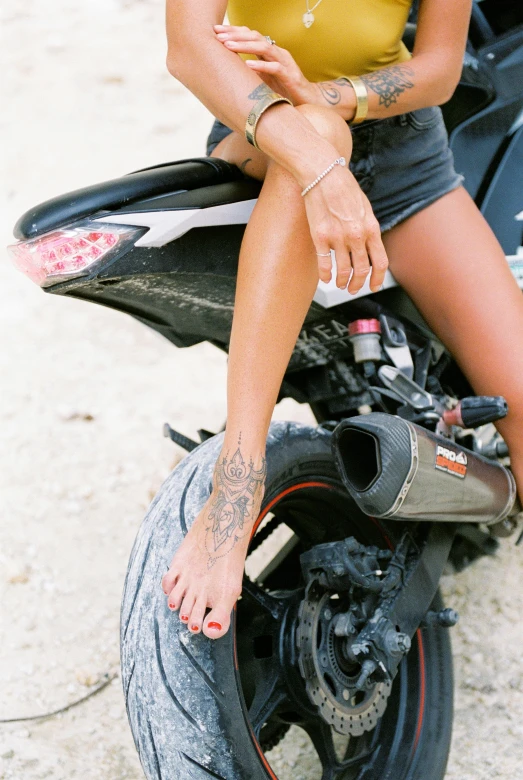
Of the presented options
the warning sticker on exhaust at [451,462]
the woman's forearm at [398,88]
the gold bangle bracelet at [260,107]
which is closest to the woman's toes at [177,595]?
the warning sticker on exhaust at [451,462]

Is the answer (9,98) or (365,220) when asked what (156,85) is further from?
(365,220)

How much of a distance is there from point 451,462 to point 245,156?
2.22 feet

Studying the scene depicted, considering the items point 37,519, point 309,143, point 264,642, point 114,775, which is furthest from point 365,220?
point 37,519

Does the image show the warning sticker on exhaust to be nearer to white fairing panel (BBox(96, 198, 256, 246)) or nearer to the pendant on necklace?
white fairing panel (BBox(96, 198, 256, 246))

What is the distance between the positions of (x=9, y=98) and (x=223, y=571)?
5337 millimetres

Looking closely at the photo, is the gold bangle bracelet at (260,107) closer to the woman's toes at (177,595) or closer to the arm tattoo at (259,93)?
the arm tattoo at (259,93)

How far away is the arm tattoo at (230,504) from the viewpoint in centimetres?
129

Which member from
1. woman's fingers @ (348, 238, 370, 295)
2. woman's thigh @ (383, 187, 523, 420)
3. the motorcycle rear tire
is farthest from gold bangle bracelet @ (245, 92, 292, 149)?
the motorcycle rear tire

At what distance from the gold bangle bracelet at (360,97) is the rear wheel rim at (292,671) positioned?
0.69 m

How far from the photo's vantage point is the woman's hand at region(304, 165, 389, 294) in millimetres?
1238

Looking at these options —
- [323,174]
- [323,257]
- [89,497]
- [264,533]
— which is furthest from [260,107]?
[89,497]

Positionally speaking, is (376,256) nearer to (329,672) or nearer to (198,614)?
(198,614)

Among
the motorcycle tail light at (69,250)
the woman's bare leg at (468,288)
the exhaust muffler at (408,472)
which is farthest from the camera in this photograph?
the woman's bare leg at (468,288)

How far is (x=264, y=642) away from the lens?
1.55m
